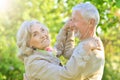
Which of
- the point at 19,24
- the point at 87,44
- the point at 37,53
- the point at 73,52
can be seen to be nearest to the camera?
the point at 87,44

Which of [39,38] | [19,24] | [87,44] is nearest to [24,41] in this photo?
[39,38]

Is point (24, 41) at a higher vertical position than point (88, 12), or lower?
lower

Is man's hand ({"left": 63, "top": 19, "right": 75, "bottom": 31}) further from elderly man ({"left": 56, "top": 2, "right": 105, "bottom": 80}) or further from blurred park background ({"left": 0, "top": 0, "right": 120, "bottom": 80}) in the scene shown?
blurred park background ({"left": 0, "top": 0, "right": 120, "bottom": 80})

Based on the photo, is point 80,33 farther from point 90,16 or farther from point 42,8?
point 42,8

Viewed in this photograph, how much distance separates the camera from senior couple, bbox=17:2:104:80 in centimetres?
379

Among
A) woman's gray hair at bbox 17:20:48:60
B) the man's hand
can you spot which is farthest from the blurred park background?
woman's gray hair at bbox 17:20:48:60

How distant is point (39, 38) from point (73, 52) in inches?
12.7

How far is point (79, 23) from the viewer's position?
3893 mm

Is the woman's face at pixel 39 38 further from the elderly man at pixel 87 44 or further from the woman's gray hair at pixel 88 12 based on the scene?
the woman's gray hair at pixel 88 12

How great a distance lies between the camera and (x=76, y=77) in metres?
3.79

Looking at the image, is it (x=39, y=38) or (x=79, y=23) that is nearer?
(x=79, y=23)

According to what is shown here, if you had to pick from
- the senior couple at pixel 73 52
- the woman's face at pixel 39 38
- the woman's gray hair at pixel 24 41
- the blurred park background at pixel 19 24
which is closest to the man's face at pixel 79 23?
the senior couple at pixel 73 52

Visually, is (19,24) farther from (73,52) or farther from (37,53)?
(73,52)

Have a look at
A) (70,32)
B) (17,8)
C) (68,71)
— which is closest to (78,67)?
(68,71)
